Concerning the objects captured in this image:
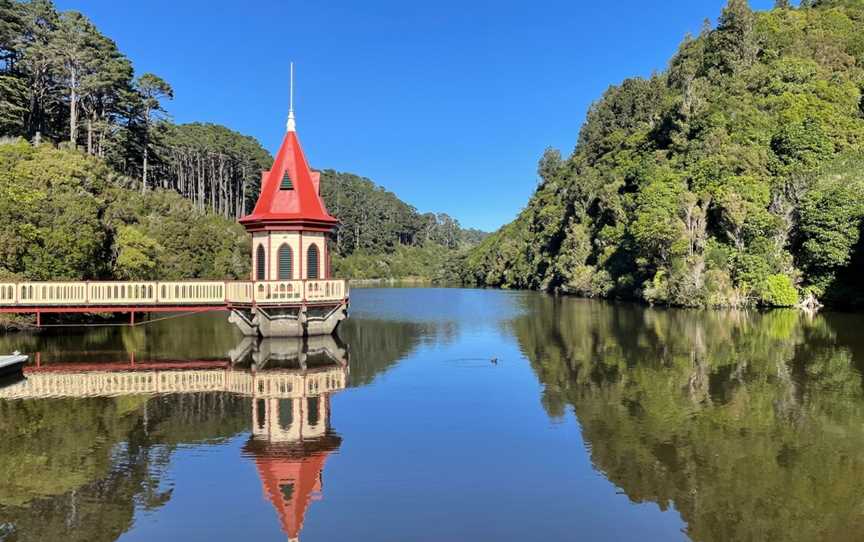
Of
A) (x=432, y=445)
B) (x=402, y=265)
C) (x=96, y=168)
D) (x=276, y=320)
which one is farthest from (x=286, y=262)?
(x=402, y=265)

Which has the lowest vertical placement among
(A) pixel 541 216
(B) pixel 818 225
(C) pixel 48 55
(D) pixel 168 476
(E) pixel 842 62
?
(D) pixel 168 476

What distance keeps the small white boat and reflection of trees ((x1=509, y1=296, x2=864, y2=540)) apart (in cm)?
1579

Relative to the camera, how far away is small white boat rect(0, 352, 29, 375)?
18.9m

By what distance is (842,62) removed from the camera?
70688 millimetres

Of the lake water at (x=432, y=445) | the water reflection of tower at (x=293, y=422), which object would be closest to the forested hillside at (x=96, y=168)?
the lake water at (x=432, y=445)

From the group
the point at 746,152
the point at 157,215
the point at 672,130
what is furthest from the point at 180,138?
the point at 746,152

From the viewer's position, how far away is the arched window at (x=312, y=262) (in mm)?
28828

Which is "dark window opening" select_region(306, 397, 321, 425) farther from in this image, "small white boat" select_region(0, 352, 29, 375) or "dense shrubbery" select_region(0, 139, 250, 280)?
"dense shrubbery" select_region(0, 139, 250, 280)

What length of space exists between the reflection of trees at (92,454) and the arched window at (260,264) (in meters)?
12.1

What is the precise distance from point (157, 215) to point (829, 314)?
57.3 meters

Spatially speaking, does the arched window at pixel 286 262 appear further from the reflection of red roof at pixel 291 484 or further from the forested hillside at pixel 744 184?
the forested hillside at pixel 744 184

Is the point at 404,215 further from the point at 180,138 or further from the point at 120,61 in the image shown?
the point at 120,61

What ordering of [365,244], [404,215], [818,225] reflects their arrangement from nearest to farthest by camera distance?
[818,225] < [365,244] < [404,215]

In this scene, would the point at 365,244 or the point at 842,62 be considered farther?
the point at 365,244
